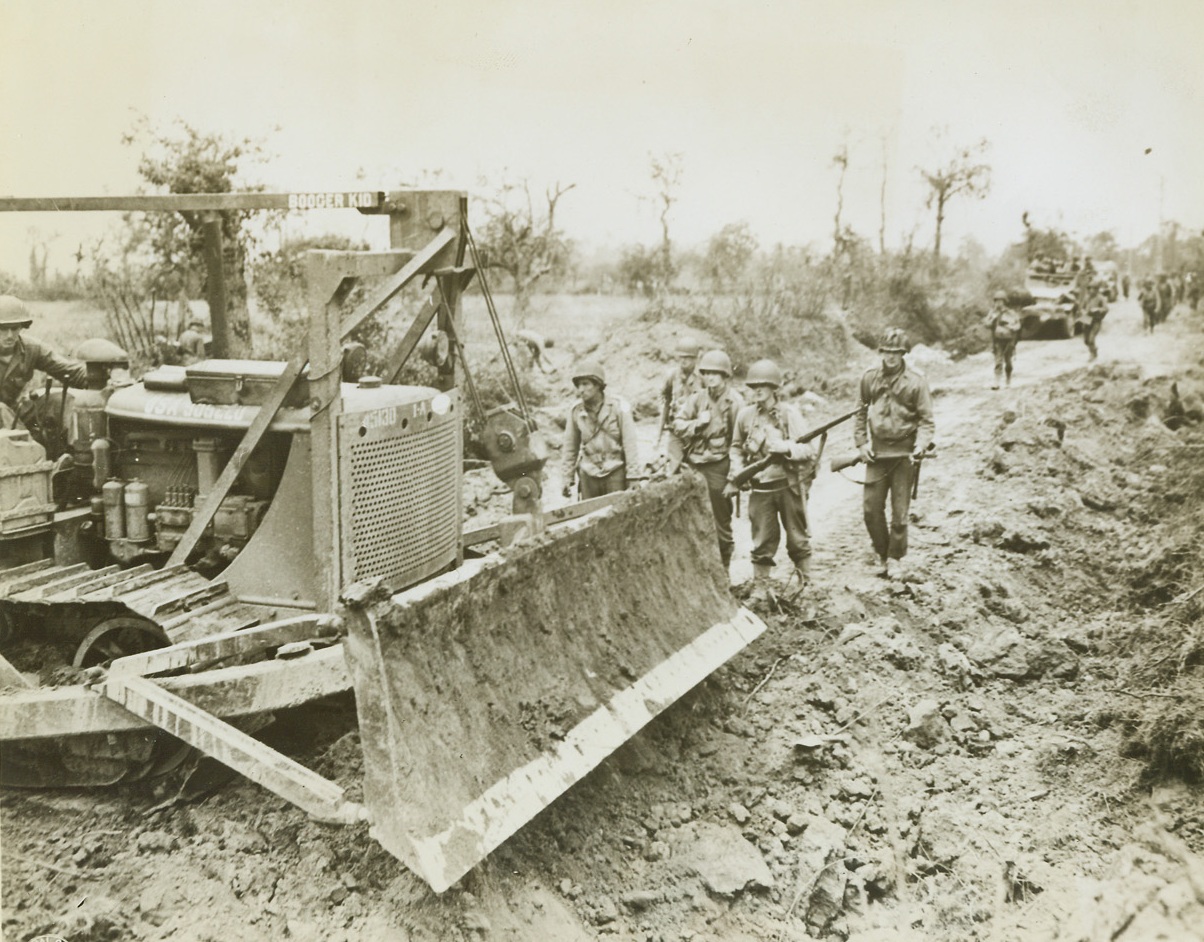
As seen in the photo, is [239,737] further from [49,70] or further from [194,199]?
[49,70]

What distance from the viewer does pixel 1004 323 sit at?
11828 mm

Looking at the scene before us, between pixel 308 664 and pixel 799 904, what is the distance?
2085 mm

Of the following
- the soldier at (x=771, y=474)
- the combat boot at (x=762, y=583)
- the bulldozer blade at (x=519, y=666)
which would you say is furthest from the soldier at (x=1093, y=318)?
the bulldozer blade at (x=519, y=666)

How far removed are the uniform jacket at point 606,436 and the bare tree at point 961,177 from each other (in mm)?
2747

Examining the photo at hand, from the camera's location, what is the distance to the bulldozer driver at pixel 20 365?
517 centimetres

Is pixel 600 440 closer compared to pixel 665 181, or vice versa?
pixel 600 440

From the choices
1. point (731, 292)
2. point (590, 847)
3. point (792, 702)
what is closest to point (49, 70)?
point (590, 847)

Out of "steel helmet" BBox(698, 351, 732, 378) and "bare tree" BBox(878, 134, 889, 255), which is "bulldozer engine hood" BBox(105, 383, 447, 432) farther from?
"bare tree" BBox(878, 134, 889, 255)

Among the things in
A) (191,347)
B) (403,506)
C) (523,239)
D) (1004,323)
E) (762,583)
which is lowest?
(762,583)

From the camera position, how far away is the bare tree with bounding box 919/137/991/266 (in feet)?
21.8

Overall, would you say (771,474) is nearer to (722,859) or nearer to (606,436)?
(606,436)

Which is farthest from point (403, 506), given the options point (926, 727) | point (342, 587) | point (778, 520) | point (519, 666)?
point (778, 520)

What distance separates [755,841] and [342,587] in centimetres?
199

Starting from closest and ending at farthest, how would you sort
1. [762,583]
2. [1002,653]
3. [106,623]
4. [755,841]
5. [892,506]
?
1. [755,841]
2. [106,623]
3. [1002,653]
4. [762,583]
5. [892,506]
